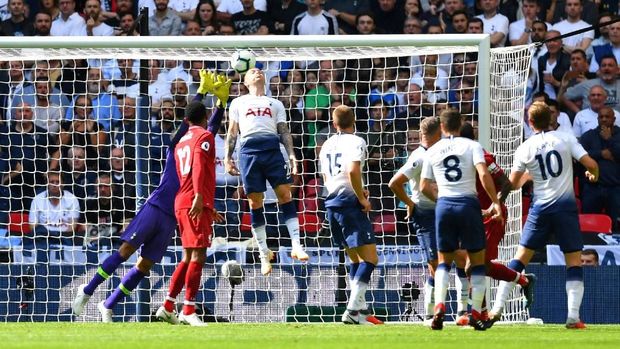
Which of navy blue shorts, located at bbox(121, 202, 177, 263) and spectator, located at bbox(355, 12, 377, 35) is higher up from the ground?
spectator, located at bbox(355, 12, 377, 35)

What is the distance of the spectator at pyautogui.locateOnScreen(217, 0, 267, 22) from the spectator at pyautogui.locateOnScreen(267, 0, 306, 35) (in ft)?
0.39

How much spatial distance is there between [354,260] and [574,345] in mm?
3612

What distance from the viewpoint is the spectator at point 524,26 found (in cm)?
2064

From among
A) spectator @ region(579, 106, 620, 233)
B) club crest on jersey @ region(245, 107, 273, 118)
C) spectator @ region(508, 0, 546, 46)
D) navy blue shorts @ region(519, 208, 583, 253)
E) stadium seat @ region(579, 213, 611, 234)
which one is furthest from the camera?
spectator @ region(508, 0, 546, 46)

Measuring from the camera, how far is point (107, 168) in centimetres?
1797

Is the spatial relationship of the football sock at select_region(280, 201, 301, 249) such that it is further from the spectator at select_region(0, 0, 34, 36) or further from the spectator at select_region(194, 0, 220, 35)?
the spectator at select_region(0, 0, 34, 36)

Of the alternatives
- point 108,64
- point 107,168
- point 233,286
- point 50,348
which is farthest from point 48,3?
point 50,348

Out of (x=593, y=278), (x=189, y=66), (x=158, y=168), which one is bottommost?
(x=593, y=278)

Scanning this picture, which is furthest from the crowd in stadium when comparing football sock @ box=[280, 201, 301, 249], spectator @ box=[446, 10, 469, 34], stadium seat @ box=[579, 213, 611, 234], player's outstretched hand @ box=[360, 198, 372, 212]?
player's outstretched hand @ box=[360, 198, 372, 212]

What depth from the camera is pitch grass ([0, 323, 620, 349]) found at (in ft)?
34.0

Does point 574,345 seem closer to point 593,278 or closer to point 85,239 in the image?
point 593,278

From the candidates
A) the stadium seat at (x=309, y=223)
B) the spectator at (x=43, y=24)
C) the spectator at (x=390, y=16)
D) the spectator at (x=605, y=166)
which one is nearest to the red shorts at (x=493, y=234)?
the stadium seat at (x=309, y=223)

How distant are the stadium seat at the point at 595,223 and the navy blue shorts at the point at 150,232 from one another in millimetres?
6515

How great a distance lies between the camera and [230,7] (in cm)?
2166
